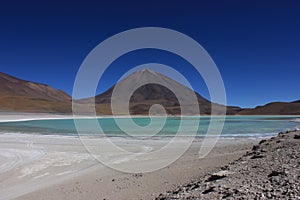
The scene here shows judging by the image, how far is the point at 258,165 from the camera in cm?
683

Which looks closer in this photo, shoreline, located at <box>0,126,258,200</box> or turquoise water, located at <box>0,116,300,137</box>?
A: shoreline, located at <box>0,126,258,200</box>

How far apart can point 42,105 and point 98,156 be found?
148155 mm

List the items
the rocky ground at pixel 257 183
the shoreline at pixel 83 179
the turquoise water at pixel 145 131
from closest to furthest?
the rocky ground at pixel 257 183 < the shoreline at pixel 83 179 < the turquoise water at pixel 145 131

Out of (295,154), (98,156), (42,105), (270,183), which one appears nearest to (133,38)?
(98,156)

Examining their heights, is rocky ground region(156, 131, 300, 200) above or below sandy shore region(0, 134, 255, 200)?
above

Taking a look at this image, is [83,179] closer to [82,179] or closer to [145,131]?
[82,179]

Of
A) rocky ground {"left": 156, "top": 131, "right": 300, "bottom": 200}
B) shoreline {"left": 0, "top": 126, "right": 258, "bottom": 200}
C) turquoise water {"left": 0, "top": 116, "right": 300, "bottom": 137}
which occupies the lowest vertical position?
shoreline {"left": 0, "top": 126, "right": 258, "bottom": 200}

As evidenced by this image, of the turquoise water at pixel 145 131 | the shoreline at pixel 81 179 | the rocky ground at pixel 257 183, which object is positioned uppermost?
the turquoise water at pixel 145 131

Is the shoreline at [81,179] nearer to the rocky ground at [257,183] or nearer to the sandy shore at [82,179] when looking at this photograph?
the sandy shore at [82,179]

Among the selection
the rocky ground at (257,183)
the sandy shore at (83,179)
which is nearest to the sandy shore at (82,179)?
the sandy shore at (83,179)

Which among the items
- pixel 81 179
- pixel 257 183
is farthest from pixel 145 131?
pixel 257 183

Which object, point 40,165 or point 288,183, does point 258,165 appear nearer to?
point 288,183

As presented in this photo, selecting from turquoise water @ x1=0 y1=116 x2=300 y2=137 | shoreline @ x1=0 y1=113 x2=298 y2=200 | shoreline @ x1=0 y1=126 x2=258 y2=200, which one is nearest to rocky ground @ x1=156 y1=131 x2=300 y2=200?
shoreline @ x1=0 y1=113 x2=298 y2=200

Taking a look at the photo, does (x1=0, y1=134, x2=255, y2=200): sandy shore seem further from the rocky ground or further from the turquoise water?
the turquoise water
